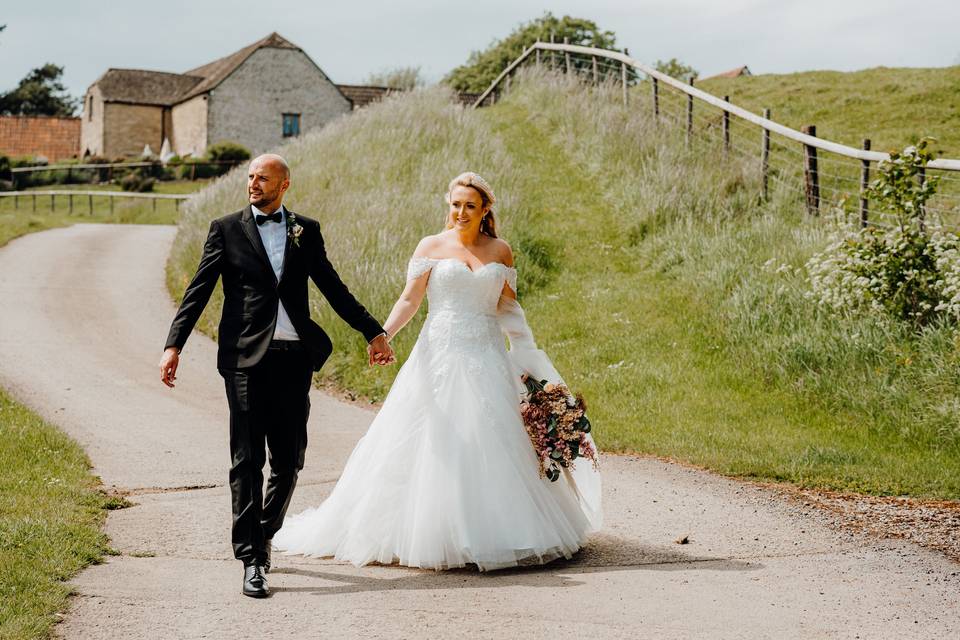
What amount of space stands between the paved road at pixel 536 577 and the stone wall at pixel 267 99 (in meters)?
45.8

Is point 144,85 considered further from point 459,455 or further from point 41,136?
point 459,455

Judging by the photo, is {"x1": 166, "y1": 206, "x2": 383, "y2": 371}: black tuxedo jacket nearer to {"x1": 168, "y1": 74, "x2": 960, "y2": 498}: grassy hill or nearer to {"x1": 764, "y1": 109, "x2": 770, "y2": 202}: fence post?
{"x1": 168, "y1": 74, "x2": 960, "y2": 498}: grassy hill

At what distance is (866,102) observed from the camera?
28.2 m

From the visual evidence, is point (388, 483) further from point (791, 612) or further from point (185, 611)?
point (791, 612)

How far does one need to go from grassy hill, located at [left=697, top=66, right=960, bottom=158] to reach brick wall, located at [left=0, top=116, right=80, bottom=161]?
46.4 meters

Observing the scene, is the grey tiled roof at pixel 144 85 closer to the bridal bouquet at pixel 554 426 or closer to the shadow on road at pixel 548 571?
the bridal bouquet at pixel 554 426

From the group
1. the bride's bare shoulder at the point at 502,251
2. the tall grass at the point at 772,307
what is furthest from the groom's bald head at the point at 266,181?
the tall grass at the point at 772,307

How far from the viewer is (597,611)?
533 cm

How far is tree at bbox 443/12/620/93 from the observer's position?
66375mm

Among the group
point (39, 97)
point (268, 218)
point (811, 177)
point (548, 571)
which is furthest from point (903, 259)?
point (39, 97)

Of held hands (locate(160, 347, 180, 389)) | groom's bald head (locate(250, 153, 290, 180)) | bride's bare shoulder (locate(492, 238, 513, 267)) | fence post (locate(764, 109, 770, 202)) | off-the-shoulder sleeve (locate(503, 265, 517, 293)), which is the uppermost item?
fence post (locate(764, 109, 770, 202))

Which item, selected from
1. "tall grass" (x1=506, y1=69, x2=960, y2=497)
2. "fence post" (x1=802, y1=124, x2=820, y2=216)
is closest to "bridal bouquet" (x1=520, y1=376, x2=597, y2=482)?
"tall grass" (x1=506, y1=69, x2=960, y2=497)

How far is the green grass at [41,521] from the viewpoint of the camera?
5150mm

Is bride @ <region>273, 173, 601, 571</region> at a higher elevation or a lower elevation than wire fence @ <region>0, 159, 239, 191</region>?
lower
